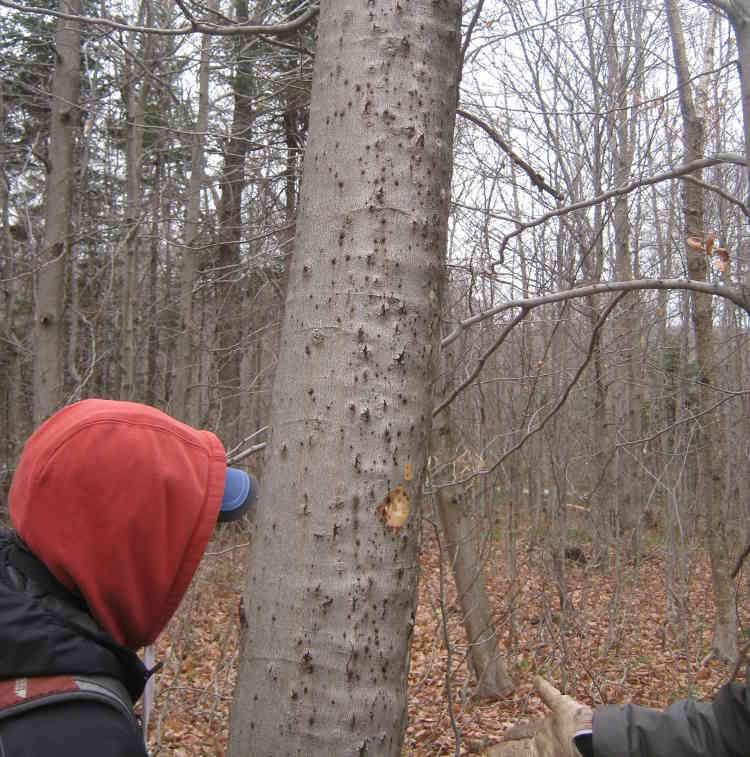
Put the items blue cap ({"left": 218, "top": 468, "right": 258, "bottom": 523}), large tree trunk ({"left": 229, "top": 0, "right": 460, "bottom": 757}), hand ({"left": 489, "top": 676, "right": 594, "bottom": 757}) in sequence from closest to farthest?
large tree trunk ({"left": 229, "top": 0, "right": 460, "bottom": 757}) < blue cap ({"left": 218, "top": 468, "right": 258, "bottom": 523}) < hand ({"left": 489, "top": 676, "right": 594, "bottom": 757})

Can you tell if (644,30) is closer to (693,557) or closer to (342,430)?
(693,557)

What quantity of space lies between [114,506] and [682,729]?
174 cm

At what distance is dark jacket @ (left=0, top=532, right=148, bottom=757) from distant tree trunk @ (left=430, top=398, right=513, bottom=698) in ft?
14.9

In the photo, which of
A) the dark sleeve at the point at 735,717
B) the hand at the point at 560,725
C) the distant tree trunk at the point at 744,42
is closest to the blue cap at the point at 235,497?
the hand at the point at 560,725

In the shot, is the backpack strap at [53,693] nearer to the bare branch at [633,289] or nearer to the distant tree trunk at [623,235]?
the bare branch at [633,289]

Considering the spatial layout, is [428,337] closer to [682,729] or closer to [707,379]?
[682,729]

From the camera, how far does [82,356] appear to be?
10.8m

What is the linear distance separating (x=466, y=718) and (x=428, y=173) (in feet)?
17.0

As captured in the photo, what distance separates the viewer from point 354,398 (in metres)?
1.10

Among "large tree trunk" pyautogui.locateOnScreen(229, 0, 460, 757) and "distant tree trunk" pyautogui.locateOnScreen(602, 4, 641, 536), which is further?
"distant tree trunk" pyautogui.locateOnScreen(602, 4, 641, 536)

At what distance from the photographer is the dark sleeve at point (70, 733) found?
909 millimetres

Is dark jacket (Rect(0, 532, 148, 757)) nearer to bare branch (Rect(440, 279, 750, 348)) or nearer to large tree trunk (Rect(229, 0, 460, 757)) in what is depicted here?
large tree trunk (Rect(229, 0, 460, 757))

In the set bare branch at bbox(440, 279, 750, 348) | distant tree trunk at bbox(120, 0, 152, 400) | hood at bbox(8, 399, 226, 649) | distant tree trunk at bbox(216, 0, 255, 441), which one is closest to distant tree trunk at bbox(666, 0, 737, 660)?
bare branch at bbox(440, 279, 750, 348)

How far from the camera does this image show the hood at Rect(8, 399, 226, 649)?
1108 mm
